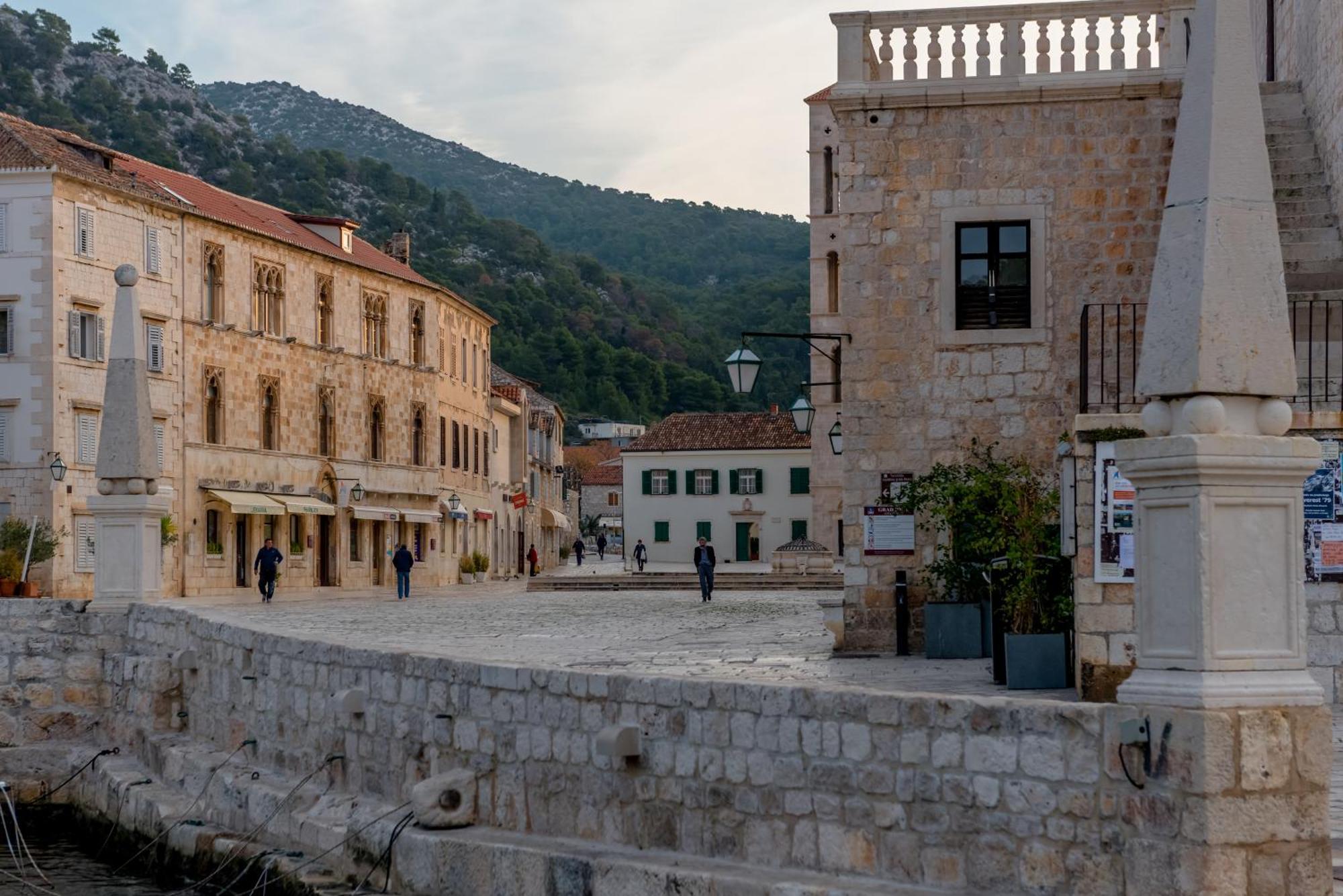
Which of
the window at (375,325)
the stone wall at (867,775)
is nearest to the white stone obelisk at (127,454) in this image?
the stone wall at (867,775)

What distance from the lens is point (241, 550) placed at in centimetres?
4566

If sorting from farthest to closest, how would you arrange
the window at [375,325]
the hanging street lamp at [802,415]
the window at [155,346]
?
the window at [375,325] < the window at [155,346] < the hanging street lamp at [802,415]

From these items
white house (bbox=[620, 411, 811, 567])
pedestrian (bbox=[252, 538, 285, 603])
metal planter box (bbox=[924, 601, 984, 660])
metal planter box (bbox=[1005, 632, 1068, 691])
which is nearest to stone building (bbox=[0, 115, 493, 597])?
pedestrian (bbox=[252, 538, 285, 603])

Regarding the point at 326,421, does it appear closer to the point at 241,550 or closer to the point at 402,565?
the point at 241,550

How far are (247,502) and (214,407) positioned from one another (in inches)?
104

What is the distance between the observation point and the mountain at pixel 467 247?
91750mm

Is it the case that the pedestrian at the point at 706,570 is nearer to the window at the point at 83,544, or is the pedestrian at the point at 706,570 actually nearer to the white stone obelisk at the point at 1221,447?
the window at the point at 83,544

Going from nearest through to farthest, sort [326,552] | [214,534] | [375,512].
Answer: [214,534] < [326,552] < [375,512]

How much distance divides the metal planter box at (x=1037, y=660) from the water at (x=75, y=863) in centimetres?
632

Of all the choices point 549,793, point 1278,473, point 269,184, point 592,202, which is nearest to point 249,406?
point 549,793

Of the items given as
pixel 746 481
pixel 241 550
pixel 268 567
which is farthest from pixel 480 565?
pixel 268 567

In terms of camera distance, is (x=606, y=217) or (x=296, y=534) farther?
(x=606, y=217)

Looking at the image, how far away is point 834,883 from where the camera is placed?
9.34 m

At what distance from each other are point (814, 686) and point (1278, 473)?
2935mm
